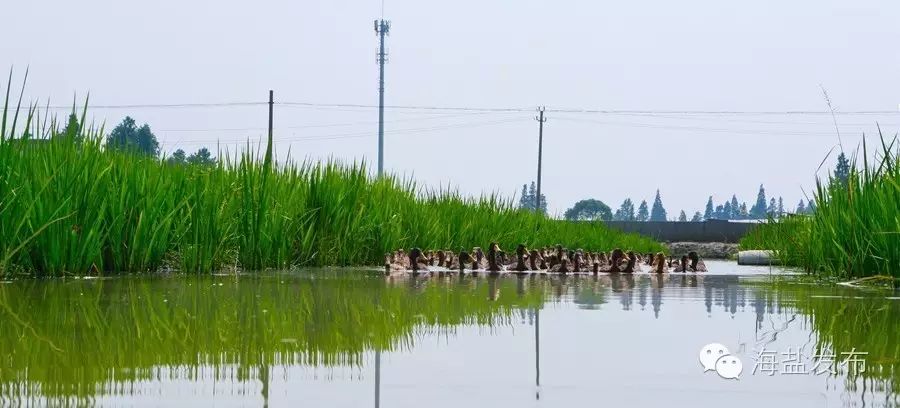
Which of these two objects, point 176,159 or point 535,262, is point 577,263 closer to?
point 535,262

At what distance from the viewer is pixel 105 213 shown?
262 inches

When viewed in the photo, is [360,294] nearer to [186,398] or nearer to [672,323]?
[672,323]

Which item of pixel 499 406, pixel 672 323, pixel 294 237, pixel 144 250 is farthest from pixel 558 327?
pixel 294 237

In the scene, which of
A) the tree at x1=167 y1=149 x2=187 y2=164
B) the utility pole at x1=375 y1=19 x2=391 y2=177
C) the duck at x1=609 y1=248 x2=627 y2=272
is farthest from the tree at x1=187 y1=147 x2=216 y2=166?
the utility pole at x1=375 y1=19 x2=391 y2=177

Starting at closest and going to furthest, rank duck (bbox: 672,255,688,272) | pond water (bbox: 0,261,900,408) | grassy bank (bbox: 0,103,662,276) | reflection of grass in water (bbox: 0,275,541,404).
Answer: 1. pond water (bbox: 0,261,900,408)
2. reflection of grass in water (bbox: 0,275,541,404)
3. grassy bank (bbox: 0,103,662,276)
4. duck (bbox: 672,255,688,272)

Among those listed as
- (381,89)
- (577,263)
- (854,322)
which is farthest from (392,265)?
(381,89)

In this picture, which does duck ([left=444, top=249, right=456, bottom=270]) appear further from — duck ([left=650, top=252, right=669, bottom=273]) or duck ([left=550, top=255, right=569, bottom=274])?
duck ([left=650, top=252, right=669, bottom=273])

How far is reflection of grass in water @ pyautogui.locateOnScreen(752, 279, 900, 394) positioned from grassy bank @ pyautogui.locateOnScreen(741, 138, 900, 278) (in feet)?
1.76

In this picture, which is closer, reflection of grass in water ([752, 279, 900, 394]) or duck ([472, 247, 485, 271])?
reflection of grass in water ([752, 279, 900, 394])

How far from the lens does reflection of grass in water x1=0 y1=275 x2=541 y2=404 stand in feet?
8.75

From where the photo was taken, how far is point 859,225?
22.1 ft

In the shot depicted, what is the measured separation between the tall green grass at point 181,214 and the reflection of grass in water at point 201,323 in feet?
1.89

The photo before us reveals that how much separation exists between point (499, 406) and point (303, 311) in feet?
6.61

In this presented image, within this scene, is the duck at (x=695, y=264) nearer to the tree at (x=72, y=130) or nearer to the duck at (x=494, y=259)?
the duck at (x=494, y=259)
